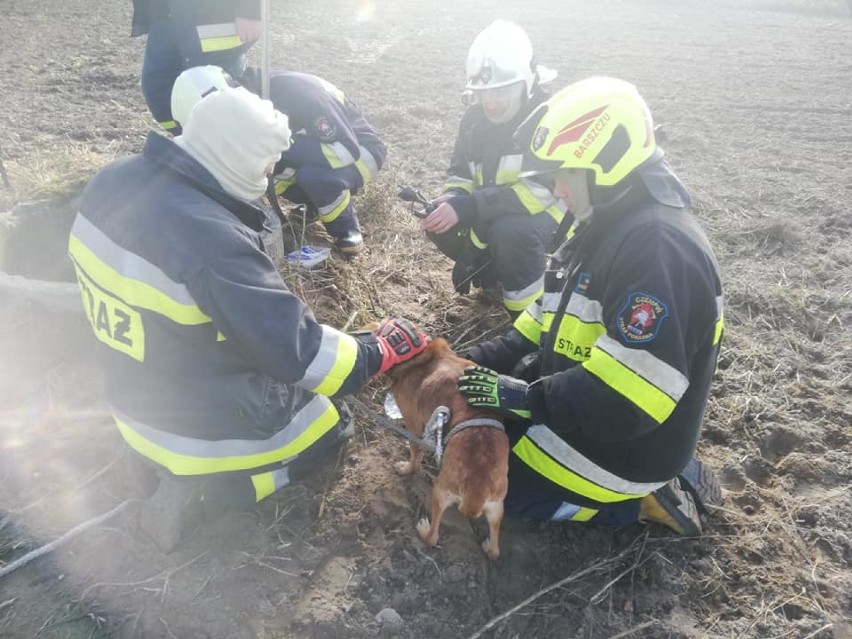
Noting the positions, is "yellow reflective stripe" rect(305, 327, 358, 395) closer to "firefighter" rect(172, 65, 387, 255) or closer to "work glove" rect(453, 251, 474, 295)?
"work glove" rect(453, 251, 474, 295)

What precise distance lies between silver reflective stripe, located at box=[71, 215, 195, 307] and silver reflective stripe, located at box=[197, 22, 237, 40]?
276 centimetres

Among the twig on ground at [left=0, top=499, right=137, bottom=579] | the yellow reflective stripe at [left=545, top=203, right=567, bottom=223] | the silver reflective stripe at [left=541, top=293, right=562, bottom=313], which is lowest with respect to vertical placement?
the twig on ground at [left=0, top=499, right=137, bottom=579]

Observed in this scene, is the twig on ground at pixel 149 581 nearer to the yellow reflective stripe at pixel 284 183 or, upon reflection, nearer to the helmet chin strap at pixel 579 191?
the helmet chin strap at pixel 579 191

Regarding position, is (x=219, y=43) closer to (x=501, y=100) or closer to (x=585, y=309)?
(x=501, y=100)

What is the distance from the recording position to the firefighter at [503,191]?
167 inches

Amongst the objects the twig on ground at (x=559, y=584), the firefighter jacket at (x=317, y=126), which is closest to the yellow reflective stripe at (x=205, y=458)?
the twig on ground at (x=559, y=584)

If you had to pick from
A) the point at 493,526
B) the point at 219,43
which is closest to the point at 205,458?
the point at 493,526

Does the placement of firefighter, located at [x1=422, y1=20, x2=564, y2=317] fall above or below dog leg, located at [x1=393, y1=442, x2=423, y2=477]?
above

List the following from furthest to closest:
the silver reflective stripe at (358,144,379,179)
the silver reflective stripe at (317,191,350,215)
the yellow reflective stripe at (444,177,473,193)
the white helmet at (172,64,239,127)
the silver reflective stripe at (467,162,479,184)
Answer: the silver reflective stripe at (358,144,379,179) < the silver reflective stripe at (317,191,350,215) < the yellow reflective stripe at (444,177,473,193) < the silver reflective stripe at (467,162,479,184) < the white helmet at (172,64,239,127)

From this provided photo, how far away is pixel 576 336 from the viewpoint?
282 cm

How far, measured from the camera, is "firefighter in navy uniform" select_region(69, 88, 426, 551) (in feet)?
7.89

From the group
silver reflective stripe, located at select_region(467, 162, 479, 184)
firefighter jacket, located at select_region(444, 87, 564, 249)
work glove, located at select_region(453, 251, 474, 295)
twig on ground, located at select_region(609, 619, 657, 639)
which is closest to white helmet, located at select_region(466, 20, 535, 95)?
firefighter jacket, located at select_region(444, 87, 564, 249)

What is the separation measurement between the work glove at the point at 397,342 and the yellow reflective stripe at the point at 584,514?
1.16 m

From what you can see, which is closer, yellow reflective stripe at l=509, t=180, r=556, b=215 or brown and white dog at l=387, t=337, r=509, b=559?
brown and white dog at l=387, t=337, r=509, b=559
